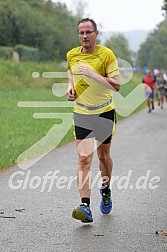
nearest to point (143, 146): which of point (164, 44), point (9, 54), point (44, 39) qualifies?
point (9, 54)

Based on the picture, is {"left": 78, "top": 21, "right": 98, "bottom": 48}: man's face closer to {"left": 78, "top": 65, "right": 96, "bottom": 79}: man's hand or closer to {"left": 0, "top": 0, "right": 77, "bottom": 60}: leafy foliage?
{"left": 78, "top": 65, "right": 96, "bottom": 79}: man's hand

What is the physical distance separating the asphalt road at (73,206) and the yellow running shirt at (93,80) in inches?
50.5

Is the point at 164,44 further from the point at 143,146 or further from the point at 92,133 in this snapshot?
the point at 92,133

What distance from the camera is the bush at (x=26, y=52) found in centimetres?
6750

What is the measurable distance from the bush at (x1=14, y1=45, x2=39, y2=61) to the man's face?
60.7 meters

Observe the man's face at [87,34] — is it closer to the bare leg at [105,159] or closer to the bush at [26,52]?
the bare leg at [105,159]

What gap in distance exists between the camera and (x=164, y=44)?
5079 inches

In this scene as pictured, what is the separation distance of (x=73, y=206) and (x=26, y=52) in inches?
2423

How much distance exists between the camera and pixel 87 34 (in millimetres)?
7137

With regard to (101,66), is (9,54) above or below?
below

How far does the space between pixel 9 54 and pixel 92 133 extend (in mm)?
57254

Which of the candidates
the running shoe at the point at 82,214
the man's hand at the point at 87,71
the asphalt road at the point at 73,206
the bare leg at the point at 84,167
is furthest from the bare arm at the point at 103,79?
the asphalt road at the point at 73,206

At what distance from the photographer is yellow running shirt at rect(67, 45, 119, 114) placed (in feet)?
23.4

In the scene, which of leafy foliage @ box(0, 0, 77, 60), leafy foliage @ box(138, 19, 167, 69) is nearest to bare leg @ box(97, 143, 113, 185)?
leafy foliage @ box(0, 0, 77, 60)
